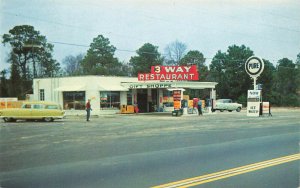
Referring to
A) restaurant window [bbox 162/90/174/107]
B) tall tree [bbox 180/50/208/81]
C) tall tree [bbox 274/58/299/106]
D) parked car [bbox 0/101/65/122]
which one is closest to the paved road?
parked car [bbox 0/101/65/122]

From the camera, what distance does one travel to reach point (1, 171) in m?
10.1

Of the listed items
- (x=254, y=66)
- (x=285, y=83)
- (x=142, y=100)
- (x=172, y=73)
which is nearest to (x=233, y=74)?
(x=285, y=83)

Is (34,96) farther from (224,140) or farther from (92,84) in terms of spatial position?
(224,140)

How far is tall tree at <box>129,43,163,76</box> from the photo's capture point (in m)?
88.1

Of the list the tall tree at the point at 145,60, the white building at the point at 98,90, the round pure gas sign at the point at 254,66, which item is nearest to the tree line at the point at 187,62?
the tall tree at the point at 145,60

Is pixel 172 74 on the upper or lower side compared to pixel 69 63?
lower

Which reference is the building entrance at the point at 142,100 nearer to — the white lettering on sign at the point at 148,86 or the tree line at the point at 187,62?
the white lettering on sign at the point at 148,86

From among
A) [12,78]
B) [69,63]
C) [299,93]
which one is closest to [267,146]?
[12,78]

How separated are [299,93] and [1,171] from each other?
66.7m

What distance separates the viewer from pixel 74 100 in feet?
137

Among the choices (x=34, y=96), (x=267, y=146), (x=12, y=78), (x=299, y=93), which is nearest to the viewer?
(x=267, y=146)

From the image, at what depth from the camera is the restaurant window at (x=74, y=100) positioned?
4128cm

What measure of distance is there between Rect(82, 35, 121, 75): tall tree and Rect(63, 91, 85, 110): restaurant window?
45.7m

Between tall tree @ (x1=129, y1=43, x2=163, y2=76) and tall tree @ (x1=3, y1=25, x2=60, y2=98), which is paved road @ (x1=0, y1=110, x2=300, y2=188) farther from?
tall tree @ (x1=129, y1=43, x2=163, y2=76)
